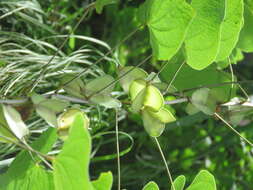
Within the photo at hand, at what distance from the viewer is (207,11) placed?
376 mm

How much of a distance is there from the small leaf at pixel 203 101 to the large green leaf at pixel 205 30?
5cm

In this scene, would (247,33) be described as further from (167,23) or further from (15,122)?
(15,122)

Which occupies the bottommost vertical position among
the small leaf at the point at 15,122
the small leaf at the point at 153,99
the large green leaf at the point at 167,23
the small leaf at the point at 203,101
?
the small leaf at the point at 203,101

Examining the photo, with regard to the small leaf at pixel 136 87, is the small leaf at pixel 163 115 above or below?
below

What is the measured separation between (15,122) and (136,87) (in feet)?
0.35

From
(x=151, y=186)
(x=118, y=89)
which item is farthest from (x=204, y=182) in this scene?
(x=118, y=89)

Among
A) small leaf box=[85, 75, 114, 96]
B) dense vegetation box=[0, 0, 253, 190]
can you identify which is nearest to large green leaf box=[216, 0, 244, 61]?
dense vegetation box=[0, 0, 253, 190]

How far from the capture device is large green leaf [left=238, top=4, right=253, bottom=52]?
50 centimetres

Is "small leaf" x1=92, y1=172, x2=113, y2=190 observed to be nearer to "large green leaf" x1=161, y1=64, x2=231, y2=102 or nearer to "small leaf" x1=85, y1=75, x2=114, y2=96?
"small leaf" x1=85, y1=75, x2=114, y2=96

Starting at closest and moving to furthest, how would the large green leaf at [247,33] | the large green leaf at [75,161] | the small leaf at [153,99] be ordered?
1. the large green leaf at [75,161]
2. the small leaf at [153,99]
3. the large green leaf at [247,33]

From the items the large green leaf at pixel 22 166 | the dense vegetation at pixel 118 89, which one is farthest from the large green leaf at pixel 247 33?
the large green leaf at pixel 22 166

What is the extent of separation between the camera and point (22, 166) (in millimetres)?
401

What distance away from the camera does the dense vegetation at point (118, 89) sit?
1.16 feet

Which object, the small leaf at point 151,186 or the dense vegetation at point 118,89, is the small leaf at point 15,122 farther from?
the small leaf at point 151,186
